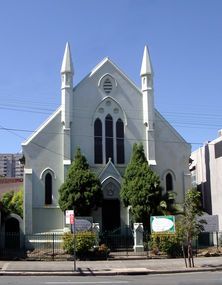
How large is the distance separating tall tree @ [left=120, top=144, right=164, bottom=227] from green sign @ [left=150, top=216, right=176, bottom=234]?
3.40 metres

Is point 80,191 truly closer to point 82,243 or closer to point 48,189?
point 48,189

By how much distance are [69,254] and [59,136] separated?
10.3 metres

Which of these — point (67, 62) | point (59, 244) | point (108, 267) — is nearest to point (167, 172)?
point (59, 244)

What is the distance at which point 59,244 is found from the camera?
32.0 meters

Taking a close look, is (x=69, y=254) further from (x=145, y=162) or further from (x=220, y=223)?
(x=220, y=223)

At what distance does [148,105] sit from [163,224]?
1081 centimetres

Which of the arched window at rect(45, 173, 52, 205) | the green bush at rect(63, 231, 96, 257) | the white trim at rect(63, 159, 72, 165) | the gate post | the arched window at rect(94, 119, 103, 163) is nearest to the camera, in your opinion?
the green bush at rect(63, 231, 96, 257)

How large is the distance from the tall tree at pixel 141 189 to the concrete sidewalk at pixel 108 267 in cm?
624

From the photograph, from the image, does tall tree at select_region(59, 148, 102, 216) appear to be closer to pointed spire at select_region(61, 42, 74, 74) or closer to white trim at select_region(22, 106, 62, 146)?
white trim at select_region(22, 106, 62, 146)

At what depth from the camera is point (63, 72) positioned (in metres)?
36.5

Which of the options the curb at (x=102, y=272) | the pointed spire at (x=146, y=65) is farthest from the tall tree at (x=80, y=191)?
the curb at (x=102, y=272)

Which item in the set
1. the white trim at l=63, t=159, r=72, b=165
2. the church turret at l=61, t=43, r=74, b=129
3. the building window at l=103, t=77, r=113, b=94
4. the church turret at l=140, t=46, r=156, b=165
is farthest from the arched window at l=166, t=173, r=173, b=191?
the church turret at l=61, t=43, r=74, b=129

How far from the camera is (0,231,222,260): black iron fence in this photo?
96.9 ft

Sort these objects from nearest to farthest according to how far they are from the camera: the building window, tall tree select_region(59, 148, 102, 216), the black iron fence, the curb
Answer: the curb → the black iron fence → tall tree select_region(59, 148, 102, 216) → the building window
